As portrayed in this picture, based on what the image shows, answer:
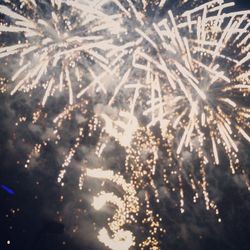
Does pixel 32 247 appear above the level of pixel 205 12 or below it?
above

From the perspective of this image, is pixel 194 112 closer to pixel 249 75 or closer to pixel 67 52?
pixel 249 75

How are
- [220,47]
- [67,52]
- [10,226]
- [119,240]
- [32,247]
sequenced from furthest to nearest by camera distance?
1. [119,240]
2. [10,226]
3. [32,247]
4. [67,52]
5. [220,47]

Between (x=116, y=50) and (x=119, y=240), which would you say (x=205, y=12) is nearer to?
(x=116, y=50)

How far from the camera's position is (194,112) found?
9.45 metres

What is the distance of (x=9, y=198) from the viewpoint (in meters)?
37.0

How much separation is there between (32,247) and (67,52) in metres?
27.2

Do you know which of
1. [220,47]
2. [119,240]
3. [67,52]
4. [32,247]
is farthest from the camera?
[119,240]

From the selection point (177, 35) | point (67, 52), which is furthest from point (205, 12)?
point (67, 52)

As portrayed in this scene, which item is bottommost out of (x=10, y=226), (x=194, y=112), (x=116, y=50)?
(x=194, y=112)

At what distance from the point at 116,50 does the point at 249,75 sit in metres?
2.96

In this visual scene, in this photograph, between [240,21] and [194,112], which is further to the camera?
[194,112]

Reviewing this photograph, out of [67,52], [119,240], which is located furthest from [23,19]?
[119,240]

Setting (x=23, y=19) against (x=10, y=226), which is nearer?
(x=23, y=19)

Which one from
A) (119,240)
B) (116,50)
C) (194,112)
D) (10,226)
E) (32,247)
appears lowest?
(194,112)
